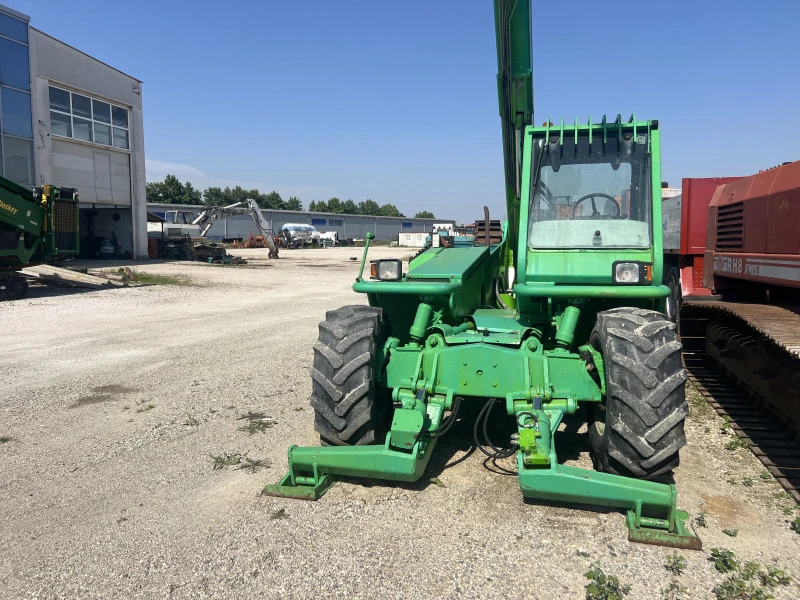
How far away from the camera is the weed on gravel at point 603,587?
10.4 feet

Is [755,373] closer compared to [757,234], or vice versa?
[757,234]

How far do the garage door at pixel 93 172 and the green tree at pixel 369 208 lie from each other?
8250 cm

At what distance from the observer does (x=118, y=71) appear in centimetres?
2669

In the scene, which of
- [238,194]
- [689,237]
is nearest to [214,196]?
[238,194]

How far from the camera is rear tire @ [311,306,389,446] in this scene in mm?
4664

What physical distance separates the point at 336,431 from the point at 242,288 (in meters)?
15.9

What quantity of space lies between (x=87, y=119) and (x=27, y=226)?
1095 cm

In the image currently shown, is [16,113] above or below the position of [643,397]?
above

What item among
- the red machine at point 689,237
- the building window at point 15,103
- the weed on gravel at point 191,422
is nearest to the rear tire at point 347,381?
the weed on gravel at point 191,422

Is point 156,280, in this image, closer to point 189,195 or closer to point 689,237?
point 689,237

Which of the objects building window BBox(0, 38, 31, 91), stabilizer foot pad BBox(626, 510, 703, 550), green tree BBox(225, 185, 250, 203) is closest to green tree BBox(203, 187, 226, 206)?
green tree BBox(225, 185, 250, 203)

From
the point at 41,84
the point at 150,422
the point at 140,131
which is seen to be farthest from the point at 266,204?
the point at 150,422

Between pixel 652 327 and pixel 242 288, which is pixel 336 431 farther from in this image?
pixel 242 288

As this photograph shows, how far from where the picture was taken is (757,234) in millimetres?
5766
